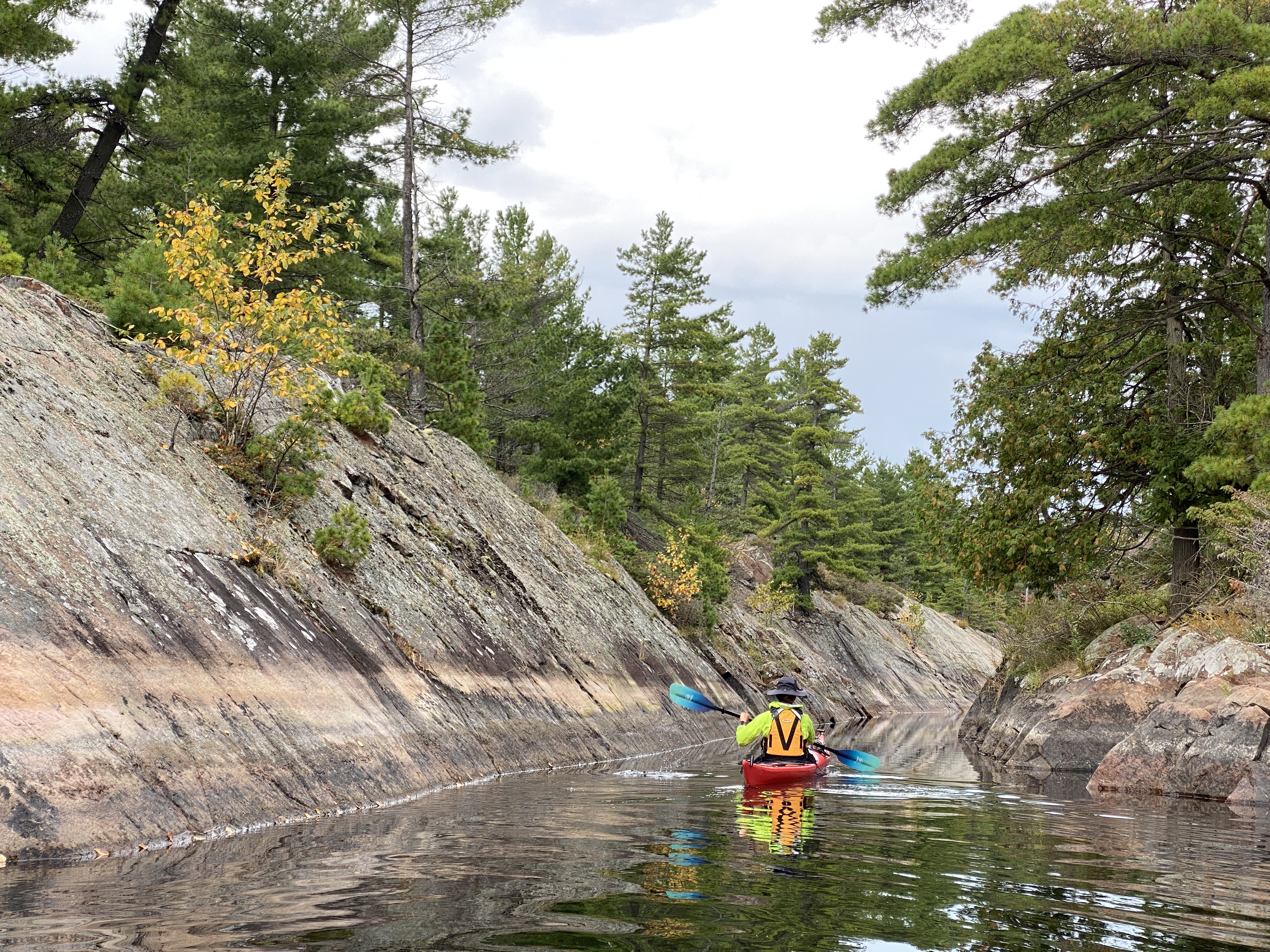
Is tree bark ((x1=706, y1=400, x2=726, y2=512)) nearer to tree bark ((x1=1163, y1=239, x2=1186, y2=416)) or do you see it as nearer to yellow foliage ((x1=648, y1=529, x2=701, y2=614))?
yellow foliage ((x1=648, y1=529, x2=701, y2=614))

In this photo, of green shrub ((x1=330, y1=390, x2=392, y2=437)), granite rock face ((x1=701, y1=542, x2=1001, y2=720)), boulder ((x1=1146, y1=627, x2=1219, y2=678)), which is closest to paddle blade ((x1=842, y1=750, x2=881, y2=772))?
boulder ((x1=1146, y1=627, x2=1219, y2=678))

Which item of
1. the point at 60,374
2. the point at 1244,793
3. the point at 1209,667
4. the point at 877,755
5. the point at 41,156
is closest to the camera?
the point at 60,374

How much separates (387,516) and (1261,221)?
18.2 metres

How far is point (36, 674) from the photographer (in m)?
7.38

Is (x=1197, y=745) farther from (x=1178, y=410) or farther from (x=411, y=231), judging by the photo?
(x=411, y=231)

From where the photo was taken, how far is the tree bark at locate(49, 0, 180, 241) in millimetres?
22016

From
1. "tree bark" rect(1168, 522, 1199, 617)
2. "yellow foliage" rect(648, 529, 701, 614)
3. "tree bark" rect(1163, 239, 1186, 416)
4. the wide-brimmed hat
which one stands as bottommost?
the wide-brimmed hat

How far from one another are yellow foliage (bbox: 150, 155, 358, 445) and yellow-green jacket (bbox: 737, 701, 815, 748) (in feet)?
24.7

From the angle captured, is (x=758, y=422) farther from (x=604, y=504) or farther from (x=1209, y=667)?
(x=1209, y=667)

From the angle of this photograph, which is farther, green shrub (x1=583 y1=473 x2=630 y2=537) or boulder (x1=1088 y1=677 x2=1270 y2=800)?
green shrub (x1=583 y1=473 x2=630 y2=537)

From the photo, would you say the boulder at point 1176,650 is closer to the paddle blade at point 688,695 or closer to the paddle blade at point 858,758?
the paddle blade at point 858,758

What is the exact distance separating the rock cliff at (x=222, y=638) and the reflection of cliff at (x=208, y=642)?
0.03m

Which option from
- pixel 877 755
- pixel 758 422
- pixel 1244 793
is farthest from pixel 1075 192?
pixel 758 422

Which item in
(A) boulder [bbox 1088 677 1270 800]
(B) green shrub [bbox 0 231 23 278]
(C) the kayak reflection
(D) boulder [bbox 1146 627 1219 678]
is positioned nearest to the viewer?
(C) the kayak reflection
